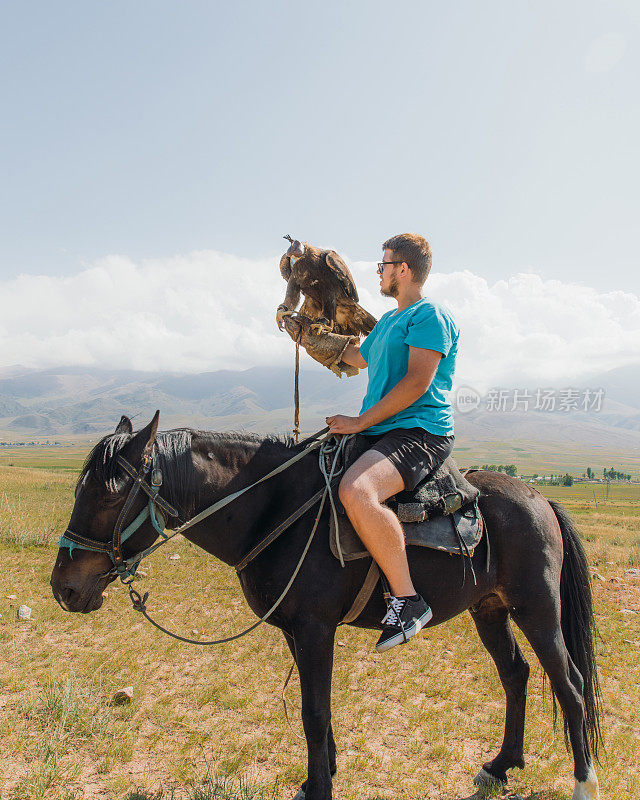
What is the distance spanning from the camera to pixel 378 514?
3.02 m

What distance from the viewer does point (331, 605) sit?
311 centimetres

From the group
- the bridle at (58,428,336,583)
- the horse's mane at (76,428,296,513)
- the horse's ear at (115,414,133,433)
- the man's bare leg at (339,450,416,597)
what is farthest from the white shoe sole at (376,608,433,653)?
the horse's ear at (115,414,133,433)

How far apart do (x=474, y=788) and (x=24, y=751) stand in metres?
3.95

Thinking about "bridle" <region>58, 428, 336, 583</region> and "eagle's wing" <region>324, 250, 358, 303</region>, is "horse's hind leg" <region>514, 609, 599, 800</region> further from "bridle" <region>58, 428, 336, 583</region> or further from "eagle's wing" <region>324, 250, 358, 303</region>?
"eagle's wing" <region>324, 250, 358, 303</region>

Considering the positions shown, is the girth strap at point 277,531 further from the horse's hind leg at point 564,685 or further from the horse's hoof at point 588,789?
the horse's hoof at point 588,789

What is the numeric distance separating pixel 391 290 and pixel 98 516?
259 cm

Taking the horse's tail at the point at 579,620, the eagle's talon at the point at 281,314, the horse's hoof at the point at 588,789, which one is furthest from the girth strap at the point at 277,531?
the horse's hoof at the point at 588,789

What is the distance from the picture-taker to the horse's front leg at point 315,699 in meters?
3.03

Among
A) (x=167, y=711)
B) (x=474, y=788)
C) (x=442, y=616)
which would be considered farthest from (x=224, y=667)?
(x=442, y=616)

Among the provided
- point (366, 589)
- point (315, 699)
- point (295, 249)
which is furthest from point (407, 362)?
point (315, 699)

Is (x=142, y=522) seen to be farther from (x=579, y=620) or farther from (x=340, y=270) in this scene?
(x=579, y=620)

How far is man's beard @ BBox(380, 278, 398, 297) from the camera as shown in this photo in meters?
3.50

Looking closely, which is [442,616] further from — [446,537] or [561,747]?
[561,747]

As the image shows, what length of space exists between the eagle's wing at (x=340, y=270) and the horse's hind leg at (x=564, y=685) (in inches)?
120
